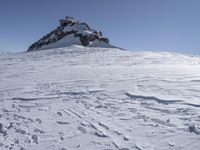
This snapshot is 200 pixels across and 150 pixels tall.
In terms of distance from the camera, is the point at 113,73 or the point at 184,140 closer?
the point at 184,140

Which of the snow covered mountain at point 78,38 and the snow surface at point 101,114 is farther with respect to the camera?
the snow covered mountain at point 78,38

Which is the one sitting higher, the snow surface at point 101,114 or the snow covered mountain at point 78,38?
the snow covered mountain at point 78,38

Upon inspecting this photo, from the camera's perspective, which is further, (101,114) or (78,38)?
(78,38)

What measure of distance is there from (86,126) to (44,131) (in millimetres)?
910

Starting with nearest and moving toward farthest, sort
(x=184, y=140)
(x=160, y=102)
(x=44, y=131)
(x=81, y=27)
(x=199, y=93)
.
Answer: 1. (x=184, y=140)
2. (x=44, y=131)
3. (x=160, y=102)
4. (x=199, y=93)
5. (x=81, y=27)

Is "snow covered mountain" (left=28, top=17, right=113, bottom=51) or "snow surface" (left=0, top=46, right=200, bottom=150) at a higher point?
"snow covered mountain" (left=28, top=17, right=113, bottom=51)

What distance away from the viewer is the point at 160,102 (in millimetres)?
7629

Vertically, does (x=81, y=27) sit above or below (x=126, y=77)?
above

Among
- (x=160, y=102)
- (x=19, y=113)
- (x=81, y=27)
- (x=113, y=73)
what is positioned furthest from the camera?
(x=81, y=27)

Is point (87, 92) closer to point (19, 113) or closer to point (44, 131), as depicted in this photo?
point (19, 113)

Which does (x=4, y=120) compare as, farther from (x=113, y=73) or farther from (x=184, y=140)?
(x=113, y=73)

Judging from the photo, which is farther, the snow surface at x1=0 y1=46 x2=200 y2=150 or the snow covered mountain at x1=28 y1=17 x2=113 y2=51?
the snow covered mountain at x1=28 y1=17 x2=113 y2=51

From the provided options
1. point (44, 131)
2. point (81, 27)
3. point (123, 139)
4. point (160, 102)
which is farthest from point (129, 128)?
point (81, 27)

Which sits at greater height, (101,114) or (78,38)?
(78,38)
